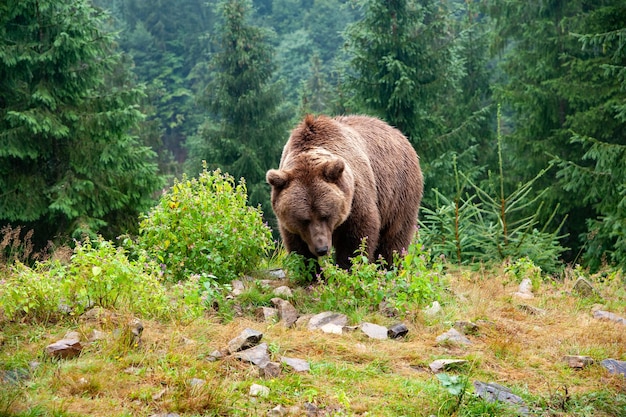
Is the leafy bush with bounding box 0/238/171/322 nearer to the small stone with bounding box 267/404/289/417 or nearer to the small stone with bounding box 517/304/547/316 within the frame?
the small stone with bounding box 267/404/289/417

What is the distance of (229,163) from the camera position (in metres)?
23.6

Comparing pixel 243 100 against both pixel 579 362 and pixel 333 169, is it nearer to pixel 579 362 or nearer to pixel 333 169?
pixel 333 169

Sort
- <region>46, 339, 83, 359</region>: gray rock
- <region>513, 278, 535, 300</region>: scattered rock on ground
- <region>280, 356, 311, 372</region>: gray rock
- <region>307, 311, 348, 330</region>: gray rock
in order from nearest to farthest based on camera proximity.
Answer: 1. <region>46, 339, 83, 359</region>: gray rock
2. <region>280, 356, 311, 372</region>: gray rock
3. <region>307, 311, 348, 330</region>: gray rock
4. <region>513, 278, 535, 300</region>: scattered rock on ground

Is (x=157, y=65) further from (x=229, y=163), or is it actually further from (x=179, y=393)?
(x=179, y=393)

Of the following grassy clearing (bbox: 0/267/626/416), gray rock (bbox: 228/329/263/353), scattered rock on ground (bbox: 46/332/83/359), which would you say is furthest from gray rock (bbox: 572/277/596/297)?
scattered rock on ground (bbox: 46/332/83/359)

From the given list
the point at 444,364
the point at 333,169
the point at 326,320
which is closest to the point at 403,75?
the point at 333,169

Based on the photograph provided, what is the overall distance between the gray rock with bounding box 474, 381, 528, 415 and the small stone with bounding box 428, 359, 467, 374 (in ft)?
1.05

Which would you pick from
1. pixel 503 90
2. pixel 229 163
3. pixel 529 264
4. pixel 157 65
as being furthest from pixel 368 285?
pixel 157 65

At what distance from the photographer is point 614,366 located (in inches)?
191

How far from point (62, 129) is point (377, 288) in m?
9.25

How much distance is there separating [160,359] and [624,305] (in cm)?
493

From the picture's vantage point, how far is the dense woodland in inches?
496

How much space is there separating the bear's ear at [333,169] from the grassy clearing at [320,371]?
4.57 feet

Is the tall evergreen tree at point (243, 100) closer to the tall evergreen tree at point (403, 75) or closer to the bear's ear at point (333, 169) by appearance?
the tall evergreen tree at point (403, 75)
